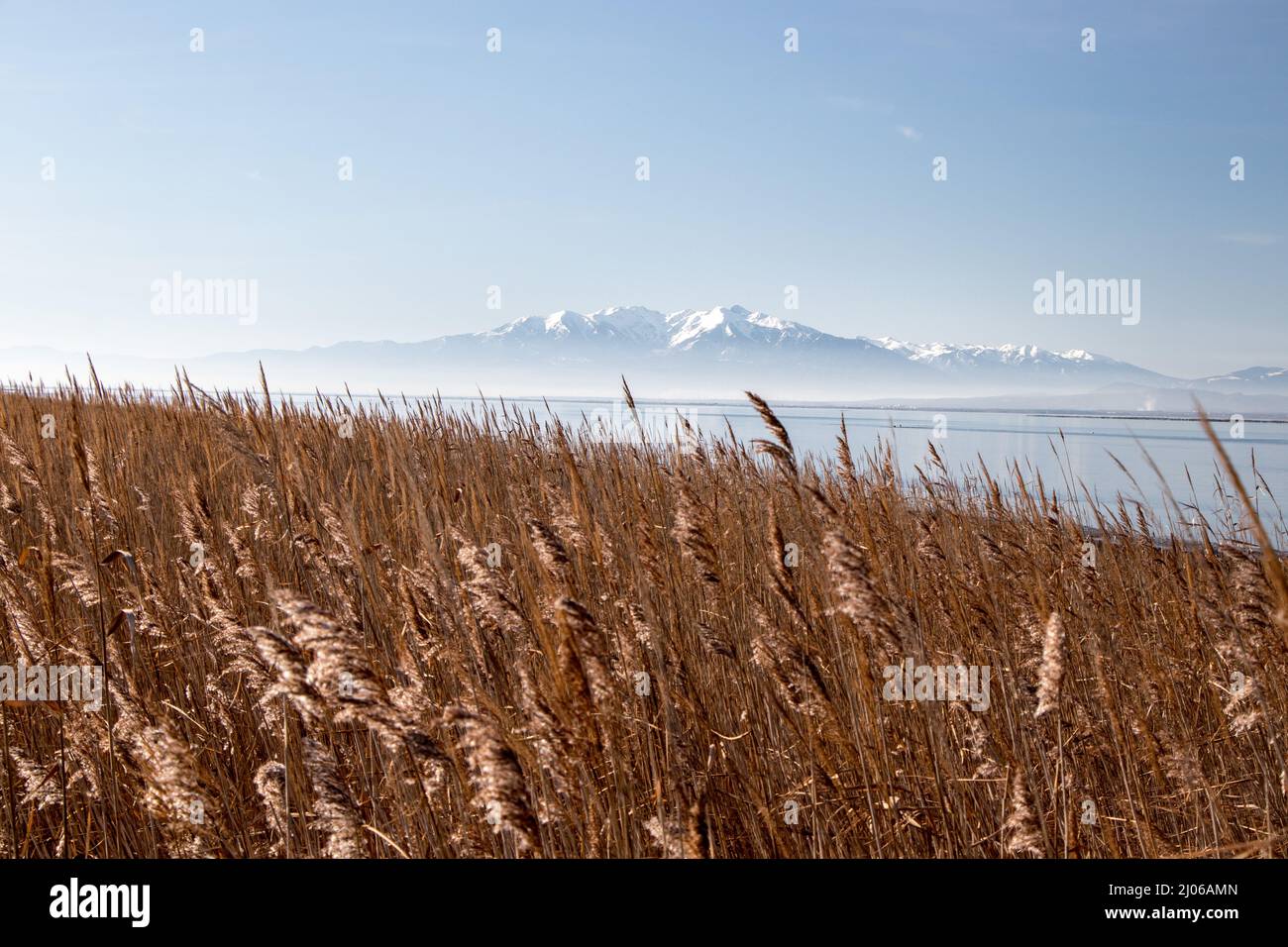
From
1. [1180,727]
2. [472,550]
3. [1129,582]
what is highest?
[472,550]

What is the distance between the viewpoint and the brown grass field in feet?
4.25

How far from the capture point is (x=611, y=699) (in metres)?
1.36

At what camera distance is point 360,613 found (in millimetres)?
2217

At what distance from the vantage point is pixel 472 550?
1879 mm

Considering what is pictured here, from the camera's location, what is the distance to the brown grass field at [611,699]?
1294 mm

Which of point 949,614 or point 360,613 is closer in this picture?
point 360,613

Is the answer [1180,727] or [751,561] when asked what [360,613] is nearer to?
[751,561]

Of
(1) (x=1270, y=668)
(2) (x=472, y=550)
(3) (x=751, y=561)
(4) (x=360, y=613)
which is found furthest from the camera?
(3) (x=751, y=561)
